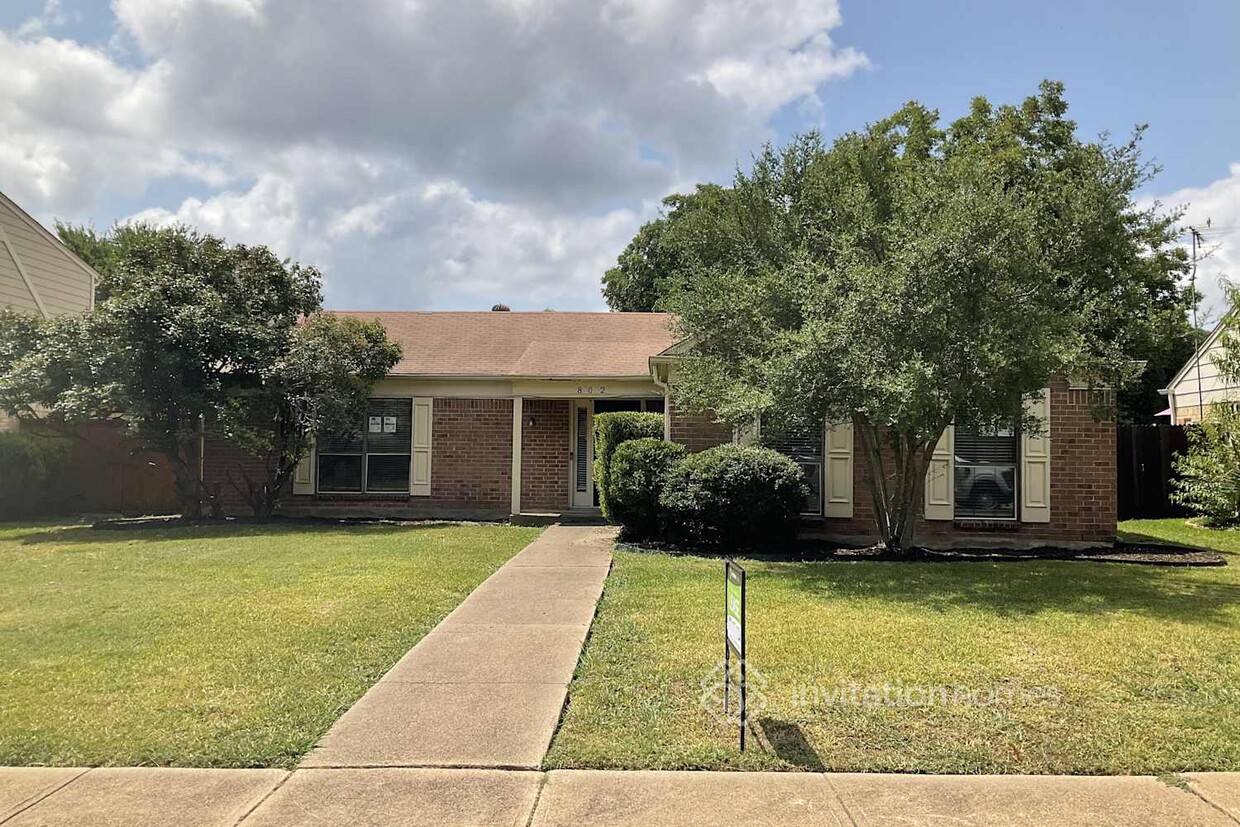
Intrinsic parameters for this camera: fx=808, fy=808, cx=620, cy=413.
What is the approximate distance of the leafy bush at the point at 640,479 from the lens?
11203 mm

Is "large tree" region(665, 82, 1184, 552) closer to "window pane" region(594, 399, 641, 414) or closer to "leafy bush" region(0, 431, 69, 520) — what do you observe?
"window pane" region(594, 399, 641, 414)

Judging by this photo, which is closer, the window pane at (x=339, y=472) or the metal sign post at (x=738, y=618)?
the metal sign post at (x=738, y=618)

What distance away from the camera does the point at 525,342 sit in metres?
17.1

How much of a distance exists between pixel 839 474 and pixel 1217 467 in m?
6.69

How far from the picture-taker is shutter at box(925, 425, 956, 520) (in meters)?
12.2

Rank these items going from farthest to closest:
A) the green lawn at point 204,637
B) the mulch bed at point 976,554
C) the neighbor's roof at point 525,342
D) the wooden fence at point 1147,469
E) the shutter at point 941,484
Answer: the wooden fence at point 1147,469
the neighbor's roof at point 525,342
the shutter at point 941,484
the mulch bed at point 976,554
the green lawn at point 204,637

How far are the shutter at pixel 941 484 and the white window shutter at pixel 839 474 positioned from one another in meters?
1.19

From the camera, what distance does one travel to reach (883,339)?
8273mm

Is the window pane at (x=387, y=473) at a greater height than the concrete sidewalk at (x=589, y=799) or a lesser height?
greater

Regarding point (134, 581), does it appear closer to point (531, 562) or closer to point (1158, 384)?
point (531, 562)

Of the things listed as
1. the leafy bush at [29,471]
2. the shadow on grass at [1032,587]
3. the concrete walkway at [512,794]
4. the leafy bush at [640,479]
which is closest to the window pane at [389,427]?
the leafy bush at [640,479]

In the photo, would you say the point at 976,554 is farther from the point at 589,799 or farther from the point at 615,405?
the point at 589,799

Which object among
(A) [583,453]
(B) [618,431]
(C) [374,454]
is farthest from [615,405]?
(C) [374,454]

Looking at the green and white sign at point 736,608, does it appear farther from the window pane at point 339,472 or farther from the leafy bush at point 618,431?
the window pane at point 339,472
